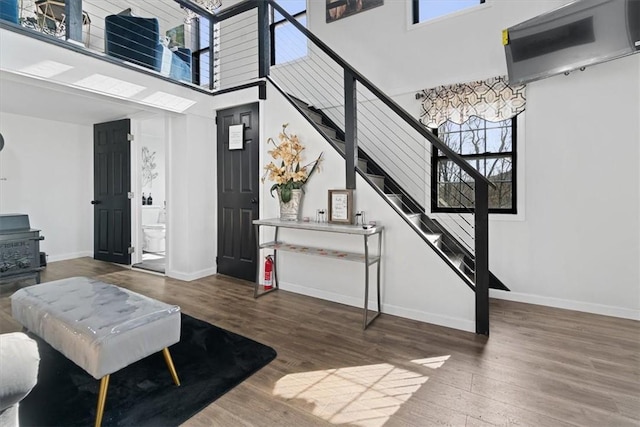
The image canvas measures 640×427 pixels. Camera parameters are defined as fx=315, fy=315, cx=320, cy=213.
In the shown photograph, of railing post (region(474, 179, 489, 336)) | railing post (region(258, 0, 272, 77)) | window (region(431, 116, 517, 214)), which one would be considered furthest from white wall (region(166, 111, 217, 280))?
railing post (region(474, 179, 489, 336))

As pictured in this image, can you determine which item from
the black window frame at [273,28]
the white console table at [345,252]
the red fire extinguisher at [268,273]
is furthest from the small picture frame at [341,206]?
the black window frame at [273,28]

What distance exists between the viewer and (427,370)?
2.11 meters

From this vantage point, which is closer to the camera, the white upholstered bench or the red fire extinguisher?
the white upholstered bench

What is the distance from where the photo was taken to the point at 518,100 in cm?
332

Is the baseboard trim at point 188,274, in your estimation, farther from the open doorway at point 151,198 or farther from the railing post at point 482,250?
the railing post at point 482,250

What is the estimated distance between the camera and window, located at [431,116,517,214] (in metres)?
3.54

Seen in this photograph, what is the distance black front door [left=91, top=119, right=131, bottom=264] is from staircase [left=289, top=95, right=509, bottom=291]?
312 cm

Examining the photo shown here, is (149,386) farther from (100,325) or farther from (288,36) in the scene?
(288,36)

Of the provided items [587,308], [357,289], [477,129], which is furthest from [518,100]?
[357,289]

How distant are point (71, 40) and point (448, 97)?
12.7 feet

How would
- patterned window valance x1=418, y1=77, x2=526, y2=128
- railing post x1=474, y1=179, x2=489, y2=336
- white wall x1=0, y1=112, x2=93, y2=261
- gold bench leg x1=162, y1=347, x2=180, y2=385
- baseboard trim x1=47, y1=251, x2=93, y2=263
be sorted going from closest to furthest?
gold bench leg x1=162, y1=347, x2=180, y2=385 < railing post x1=474, y1=179, x2=489, y2=336 < patterned window valance x1=418, y1=77, x2=526, y2=128 < white wall x1=0, y1=112, x2=93, y2=261 < baseboard trim x1=47, y1=251, x2=93, y2=263

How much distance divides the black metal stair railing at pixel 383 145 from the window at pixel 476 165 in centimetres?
6

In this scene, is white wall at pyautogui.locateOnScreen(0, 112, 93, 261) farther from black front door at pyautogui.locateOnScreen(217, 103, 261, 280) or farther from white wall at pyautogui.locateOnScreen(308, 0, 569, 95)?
white wall at pyautogui.locateOnScreen(308, 0, 569, 95)

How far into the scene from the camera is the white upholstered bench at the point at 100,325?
63.9 inches
